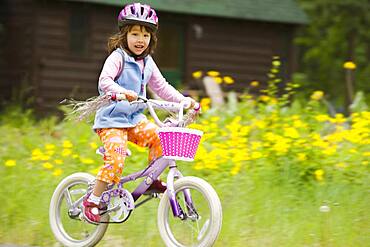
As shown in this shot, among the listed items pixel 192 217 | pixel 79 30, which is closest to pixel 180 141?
pixel 192 217

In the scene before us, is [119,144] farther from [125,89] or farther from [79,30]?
[79,30]

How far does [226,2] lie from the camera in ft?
68.1

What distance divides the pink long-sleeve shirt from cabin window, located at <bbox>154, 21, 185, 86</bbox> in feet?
46.1

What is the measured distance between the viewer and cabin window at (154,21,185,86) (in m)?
20.3

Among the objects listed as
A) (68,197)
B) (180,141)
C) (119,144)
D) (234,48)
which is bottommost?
(234,48)

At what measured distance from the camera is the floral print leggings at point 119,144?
5.75 meters

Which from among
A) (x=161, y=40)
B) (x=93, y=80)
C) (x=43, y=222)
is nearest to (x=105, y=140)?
(x=43, y=222)

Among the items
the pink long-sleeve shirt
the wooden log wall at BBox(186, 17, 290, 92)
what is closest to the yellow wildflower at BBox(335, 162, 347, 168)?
the pink long-sleeve shirt

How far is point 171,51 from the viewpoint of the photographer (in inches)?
813

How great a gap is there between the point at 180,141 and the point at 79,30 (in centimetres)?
1396

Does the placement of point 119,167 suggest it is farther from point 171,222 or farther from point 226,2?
point 226,2

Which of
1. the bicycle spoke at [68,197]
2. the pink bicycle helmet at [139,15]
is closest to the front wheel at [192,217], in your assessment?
the bicycle spoke at [68,197]

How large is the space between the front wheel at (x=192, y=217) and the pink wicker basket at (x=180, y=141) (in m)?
0.20

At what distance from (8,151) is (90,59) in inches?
377
